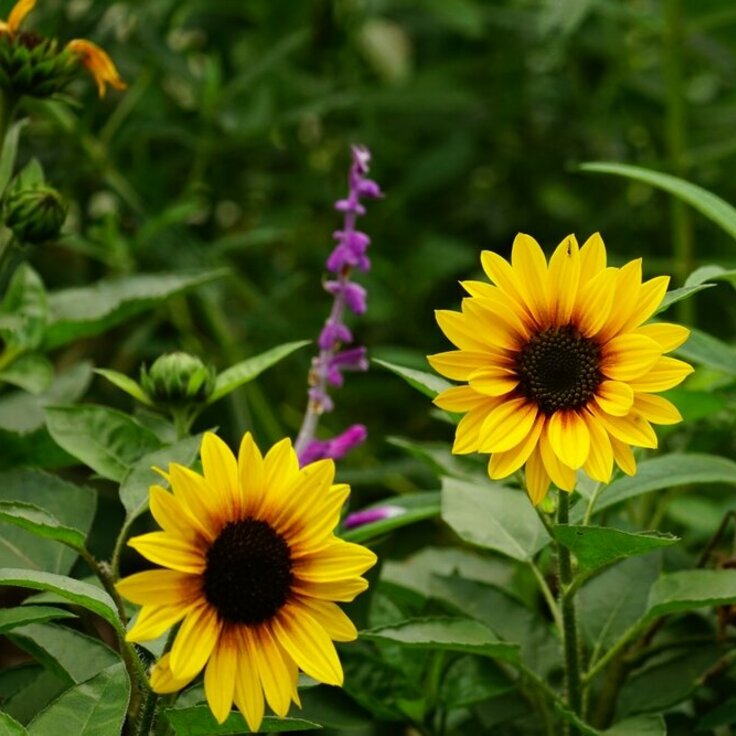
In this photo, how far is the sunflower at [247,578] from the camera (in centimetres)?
44

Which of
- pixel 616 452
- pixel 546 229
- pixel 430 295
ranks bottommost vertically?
pixel 616 452

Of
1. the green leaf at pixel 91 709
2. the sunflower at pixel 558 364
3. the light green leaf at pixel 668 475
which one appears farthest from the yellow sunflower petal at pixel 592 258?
the green leaf at pixel 91 709

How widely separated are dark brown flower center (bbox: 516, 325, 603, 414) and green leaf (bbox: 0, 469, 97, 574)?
0.21 m

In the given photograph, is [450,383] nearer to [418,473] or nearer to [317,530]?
[317,530]

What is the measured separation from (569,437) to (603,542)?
0.05 metres

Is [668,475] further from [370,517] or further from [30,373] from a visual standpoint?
[30,373]

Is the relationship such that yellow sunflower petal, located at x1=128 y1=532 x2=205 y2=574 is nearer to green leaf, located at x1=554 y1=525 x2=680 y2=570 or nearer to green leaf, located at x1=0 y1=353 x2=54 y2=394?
green leaf, located at x1=554 y1=525 x2=680 y2=570

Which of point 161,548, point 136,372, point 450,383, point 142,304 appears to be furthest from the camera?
point 136,372

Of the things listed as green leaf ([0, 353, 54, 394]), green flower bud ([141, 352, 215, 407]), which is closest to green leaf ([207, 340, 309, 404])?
green flower bud ([141, 352, 215, 407])

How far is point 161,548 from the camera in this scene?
440mm

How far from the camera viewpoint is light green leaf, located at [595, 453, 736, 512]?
1.92 feet

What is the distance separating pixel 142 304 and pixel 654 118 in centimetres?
74

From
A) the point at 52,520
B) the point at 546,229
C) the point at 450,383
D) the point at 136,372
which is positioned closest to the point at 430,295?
the point at 546,229

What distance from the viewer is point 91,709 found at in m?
0.47
